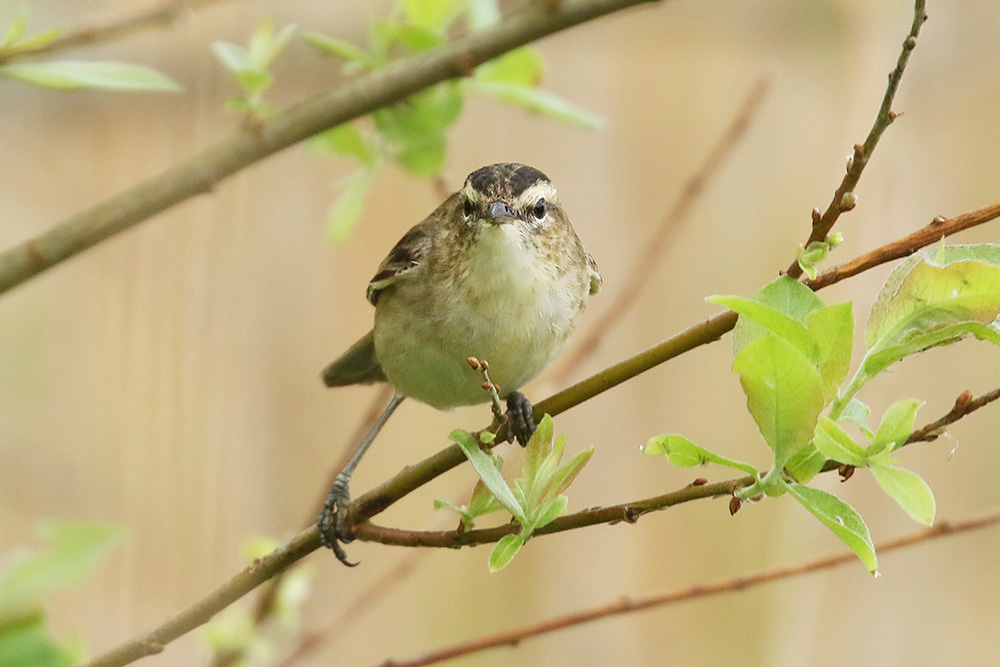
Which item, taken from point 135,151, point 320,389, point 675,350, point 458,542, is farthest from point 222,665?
point 135,151

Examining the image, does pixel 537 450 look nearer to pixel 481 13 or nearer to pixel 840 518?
pixel 840 518

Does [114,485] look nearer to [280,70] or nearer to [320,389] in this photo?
[320,389]

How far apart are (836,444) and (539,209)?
1533 mm

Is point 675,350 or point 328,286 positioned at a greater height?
point 328,286

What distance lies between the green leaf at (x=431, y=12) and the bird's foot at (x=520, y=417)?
0.84 m

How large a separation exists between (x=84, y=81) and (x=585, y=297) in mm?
1533

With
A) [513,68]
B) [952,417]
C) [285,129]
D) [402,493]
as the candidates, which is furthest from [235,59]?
[952,417]

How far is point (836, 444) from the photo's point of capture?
107cm

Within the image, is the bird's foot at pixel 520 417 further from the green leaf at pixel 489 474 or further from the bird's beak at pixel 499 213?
the green leaf at pixel 489 474

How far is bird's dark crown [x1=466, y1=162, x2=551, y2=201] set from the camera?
7.99ft

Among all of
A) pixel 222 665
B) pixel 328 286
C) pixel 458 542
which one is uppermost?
pixel 328 286

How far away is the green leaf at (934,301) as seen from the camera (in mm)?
1071

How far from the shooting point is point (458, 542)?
1347 millimetres

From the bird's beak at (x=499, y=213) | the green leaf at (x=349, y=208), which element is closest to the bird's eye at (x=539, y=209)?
the bird's beak at (x=499, y=213)
